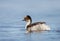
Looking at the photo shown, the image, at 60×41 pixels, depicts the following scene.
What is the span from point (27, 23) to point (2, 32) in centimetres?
350

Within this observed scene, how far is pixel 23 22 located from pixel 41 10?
8567 mm

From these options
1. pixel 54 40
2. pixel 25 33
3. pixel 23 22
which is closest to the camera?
pixel 54 40

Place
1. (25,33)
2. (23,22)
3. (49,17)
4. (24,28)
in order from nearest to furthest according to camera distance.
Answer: (25,33) < (24,28) < (23,22) < (49,17)

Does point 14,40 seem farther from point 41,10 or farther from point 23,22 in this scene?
point 41,10

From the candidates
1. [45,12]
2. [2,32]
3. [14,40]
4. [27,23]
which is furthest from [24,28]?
[45,12]

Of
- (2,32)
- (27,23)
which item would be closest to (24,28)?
(27,23)

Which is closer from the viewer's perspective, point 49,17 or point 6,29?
point 6,29

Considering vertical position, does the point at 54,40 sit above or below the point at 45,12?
below

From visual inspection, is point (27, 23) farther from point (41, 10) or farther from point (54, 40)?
point (41, 10)

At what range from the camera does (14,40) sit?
21.1 m

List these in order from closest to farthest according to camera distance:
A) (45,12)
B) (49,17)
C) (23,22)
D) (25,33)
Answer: (25,33), (23,22), (49,17), (45,12)

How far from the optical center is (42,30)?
25.6 metres

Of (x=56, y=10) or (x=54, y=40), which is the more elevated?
(x=56, y=10)

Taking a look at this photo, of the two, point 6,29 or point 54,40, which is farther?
point 6,29
